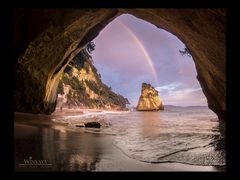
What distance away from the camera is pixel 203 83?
18500 millimetres

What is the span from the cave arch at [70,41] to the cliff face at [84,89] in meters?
6.72

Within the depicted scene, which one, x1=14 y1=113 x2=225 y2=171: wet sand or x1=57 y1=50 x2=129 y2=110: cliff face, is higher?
x1=57 y1=50 x2=129 y2=110: cliff face

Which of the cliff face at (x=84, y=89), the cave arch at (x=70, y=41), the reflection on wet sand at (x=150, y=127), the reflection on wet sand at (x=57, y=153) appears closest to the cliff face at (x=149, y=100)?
the cliff face at (x=84, y=89)

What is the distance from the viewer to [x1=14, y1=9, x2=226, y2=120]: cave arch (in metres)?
10.3

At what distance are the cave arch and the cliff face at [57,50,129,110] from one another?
22.1 ft

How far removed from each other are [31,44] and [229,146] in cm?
1044

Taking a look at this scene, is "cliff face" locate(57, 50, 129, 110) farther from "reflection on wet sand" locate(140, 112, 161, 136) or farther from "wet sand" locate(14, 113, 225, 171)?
"wet sand" locate(14, 113, 225, 171)

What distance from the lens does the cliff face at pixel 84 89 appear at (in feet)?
99.0

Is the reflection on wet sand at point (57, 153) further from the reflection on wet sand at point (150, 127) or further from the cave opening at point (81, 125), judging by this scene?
the reflection on wet sand at point (150, 127)

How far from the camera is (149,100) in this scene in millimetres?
70875

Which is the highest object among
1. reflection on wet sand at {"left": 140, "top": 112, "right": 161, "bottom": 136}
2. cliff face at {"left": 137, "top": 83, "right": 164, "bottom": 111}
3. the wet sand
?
cliff face at {"left": 137, "top": 83, "right": 164, "bottom": 111}

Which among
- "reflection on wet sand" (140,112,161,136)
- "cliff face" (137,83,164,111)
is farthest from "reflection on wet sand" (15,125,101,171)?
"cliff face" (137,83,164,111)

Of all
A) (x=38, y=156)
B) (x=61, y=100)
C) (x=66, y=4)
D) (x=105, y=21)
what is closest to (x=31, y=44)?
(x=105, y=21)

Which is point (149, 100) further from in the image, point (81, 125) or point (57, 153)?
point (57, 153)
